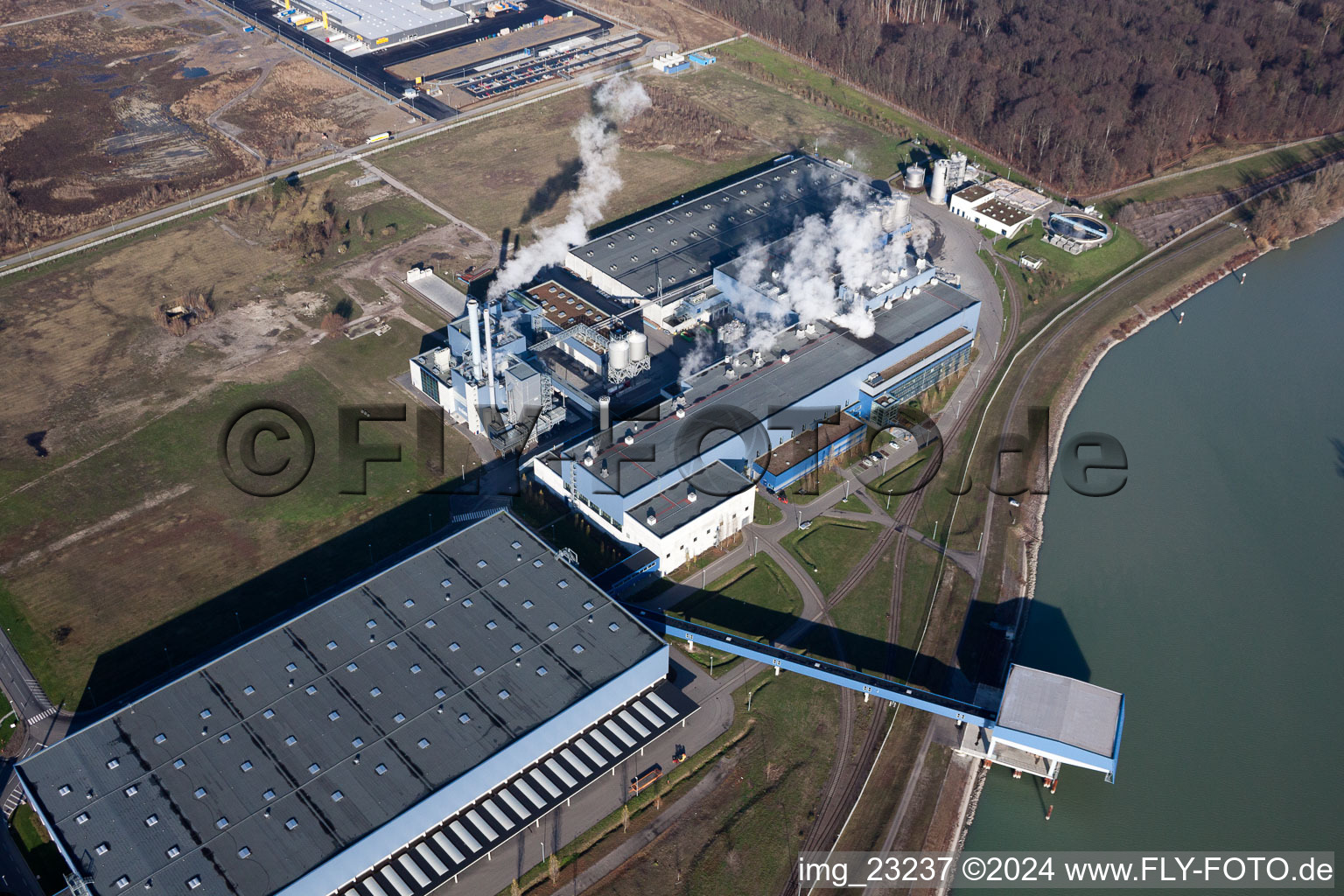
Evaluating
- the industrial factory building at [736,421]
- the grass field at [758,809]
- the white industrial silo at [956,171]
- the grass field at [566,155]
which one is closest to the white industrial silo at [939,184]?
the white industrial silo at [956,171]

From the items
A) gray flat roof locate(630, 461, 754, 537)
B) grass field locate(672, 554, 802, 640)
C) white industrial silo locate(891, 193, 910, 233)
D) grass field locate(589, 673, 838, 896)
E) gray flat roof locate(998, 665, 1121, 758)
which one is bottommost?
grass field locate(589, 673, 838, 896)

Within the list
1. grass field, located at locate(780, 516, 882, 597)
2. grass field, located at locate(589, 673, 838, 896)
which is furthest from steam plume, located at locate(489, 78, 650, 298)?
grass field, located at locate(589, 673, 838, 896)

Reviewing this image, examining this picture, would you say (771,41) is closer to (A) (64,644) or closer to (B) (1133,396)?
(B) (1133,396)

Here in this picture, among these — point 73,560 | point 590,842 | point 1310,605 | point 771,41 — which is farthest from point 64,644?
point 771,41

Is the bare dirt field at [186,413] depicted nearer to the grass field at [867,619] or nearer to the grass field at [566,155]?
the grass field at [566,155]

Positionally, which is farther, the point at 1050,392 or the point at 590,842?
the point at 1050,392

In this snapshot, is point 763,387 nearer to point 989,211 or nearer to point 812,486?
point 812,486

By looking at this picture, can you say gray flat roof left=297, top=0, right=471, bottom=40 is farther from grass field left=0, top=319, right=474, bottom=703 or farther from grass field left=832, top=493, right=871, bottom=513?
grass field left=832, top=493, right=871, bottom=513
